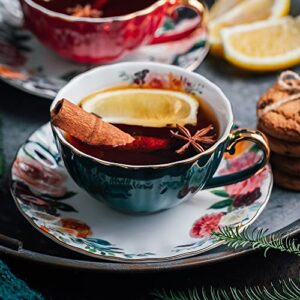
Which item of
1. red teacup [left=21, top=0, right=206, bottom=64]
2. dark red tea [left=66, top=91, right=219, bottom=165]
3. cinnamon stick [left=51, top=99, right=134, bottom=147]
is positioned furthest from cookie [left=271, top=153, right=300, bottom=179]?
red teacup [left=21, top=0, right=206, bottom=64]

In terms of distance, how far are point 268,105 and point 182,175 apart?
0.91 feet

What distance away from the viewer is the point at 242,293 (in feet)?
4.11

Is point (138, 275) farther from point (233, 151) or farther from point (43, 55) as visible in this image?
point (43, 55)

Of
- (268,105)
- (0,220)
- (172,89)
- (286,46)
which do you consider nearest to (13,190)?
(0,220)

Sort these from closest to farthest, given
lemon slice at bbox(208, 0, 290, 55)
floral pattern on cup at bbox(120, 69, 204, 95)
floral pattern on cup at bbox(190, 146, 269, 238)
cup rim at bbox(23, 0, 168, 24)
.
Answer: floral pattern on cup at bbox(190, 146, 269, 238) → floral pattern on cup at bbox(120, 69, 204, 95) → cup rim at bbox(23, 0, 168, 24) → lemon slice at bbox(208, 0, 290, 55)

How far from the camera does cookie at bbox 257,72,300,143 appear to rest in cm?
137

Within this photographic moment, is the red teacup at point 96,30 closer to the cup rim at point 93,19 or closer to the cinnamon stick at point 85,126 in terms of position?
the cup rim at point 93,19

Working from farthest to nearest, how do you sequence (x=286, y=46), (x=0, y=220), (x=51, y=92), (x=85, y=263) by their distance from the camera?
(x=286, y=46) < (x=51, y=92) < (x=0, y=220) < (x=85, y=263)

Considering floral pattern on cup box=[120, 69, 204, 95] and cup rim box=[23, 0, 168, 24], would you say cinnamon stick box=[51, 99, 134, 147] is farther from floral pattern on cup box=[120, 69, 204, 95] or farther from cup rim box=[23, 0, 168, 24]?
cup rim box=[23, 0, 168, 24]

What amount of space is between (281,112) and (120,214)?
13.0 inches

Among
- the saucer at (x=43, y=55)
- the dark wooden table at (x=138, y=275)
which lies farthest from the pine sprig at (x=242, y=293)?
the saucer at (x=43, y=55)

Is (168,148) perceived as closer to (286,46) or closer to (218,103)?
(218,103)

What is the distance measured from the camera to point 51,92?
1579 mm

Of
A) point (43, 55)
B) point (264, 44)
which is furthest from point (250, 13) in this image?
point (43, 55)
